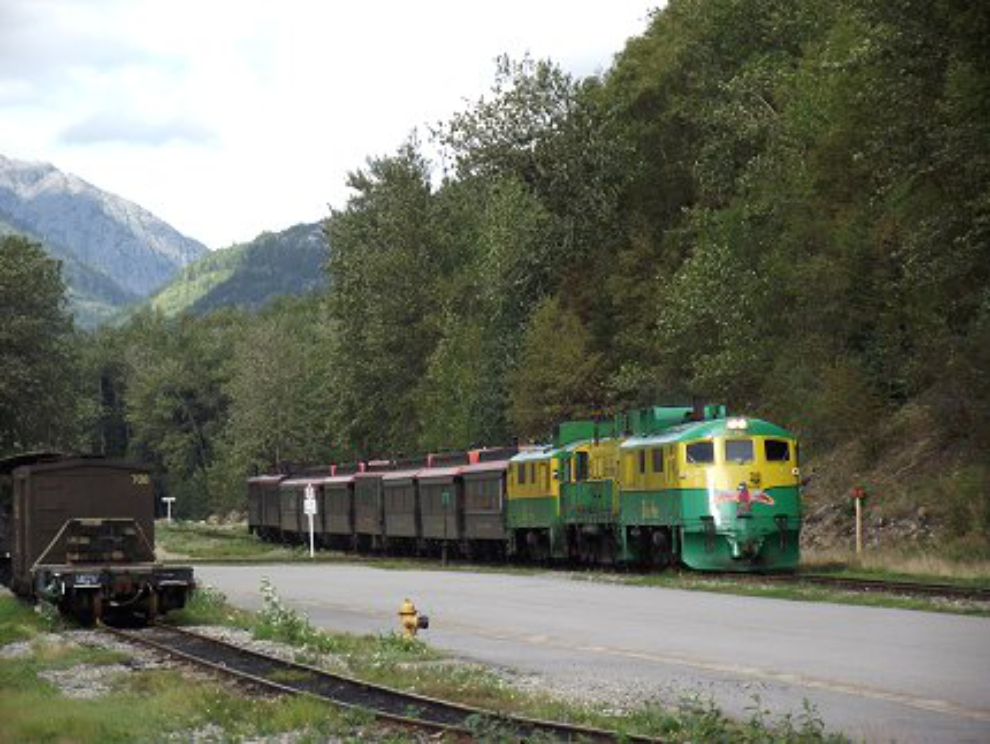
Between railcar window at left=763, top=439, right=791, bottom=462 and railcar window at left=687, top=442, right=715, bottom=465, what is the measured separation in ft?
4.57

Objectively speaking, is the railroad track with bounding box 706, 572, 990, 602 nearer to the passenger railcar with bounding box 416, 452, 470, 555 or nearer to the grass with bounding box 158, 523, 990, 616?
the grass with bounding box 158, 523, 990, 616

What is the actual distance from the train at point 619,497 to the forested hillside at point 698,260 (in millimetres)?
4904

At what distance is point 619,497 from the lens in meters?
40.9

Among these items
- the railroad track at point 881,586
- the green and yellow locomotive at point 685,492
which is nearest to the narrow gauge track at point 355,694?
the railroad track at point 881,586

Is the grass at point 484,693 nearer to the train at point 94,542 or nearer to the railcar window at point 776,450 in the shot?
the train at point 94,542

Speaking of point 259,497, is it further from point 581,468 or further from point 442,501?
point 581,468

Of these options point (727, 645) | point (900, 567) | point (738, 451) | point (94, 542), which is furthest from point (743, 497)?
point (94, 542)

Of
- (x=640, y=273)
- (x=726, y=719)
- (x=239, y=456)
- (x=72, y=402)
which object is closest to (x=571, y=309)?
(x=640, y=273)

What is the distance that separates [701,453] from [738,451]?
2.94 ft

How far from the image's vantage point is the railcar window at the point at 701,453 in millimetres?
36875

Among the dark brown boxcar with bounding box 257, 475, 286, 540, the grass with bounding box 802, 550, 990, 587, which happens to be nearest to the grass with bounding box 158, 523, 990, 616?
the grass with bounding box 802, 550, 990, 587

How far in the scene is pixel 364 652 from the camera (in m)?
22.9

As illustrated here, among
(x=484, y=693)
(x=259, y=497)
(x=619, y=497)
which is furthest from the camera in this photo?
(x=259, y=497)

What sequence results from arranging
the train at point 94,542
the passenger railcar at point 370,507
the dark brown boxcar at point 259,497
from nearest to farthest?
the train at point 94,542, the passenger railcar at point 370,507, the dark brown boxcar at point 259,497
